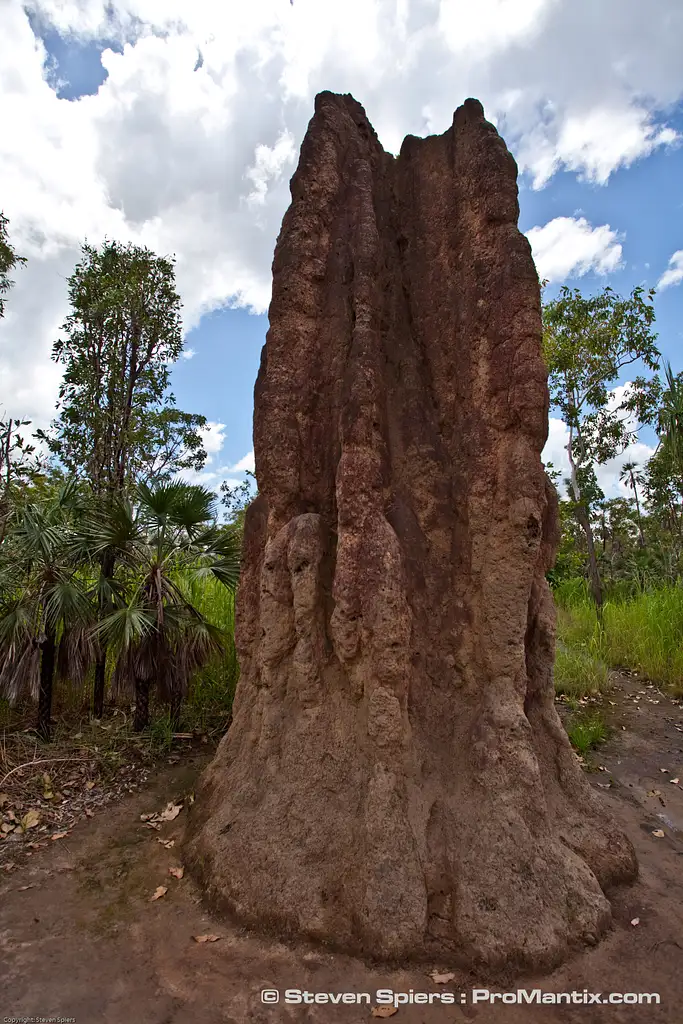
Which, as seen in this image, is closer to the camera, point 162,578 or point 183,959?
point 183,959

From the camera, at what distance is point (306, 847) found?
133 inches

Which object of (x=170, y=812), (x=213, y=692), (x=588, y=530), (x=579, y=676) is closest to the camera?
(x=170, y=812)

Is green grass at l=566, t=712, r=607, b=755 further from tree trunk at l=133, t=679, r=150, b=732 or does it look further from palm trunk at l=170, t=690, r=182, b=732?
tree trunk at l=133, t=679, r=150, b=732

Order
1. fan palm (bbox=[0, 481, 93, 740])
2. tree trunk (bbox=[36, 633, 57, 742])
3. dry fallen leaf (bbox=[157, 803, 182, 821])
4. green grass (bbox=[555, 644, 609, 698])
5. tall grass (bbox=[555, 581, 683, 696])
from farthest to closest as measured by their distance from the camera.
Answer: tall grass (bbox=[555, 581, 683, 696]) → green grass (bbox=[555, 644, 609, 698]) → tree trunk (bbox=[36, 633, 57, 742]) → fan palm (bbox=[0, 481, 93, 740]) → dry fallen leaf (bbox=[157, 803, 182, 821])

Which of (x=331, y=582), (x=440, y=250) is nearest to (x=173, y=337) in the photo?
(x=440, y=250)

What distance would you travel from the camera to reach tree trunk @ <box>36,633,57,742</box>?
5.50 metres

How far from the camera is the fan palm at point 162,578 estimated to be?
18.8ft

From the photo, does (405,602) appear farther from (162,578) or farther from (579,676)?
(579,676)

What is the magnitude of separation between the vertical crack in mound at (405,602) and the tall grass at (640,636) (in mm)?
5373

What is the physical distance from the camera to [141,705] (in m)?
5.88

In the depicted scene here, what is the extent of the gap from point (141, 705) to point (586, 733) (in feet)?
15.1

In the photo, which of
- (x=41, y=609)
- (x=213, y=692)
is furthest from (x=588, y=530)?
(x=41, y=609)

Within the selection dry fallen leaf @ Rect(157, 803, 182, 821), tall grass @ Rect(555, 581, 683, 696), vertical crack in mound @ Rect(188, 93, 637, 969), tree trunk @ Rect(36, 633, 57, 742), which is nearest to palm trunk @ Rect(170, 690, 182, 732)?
tree trunk @ Rect(36, 633, 57, 742)

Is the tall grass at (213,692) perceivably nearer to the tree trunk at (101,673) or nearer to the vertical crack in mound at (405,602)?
the tree trunk at (101,673)
